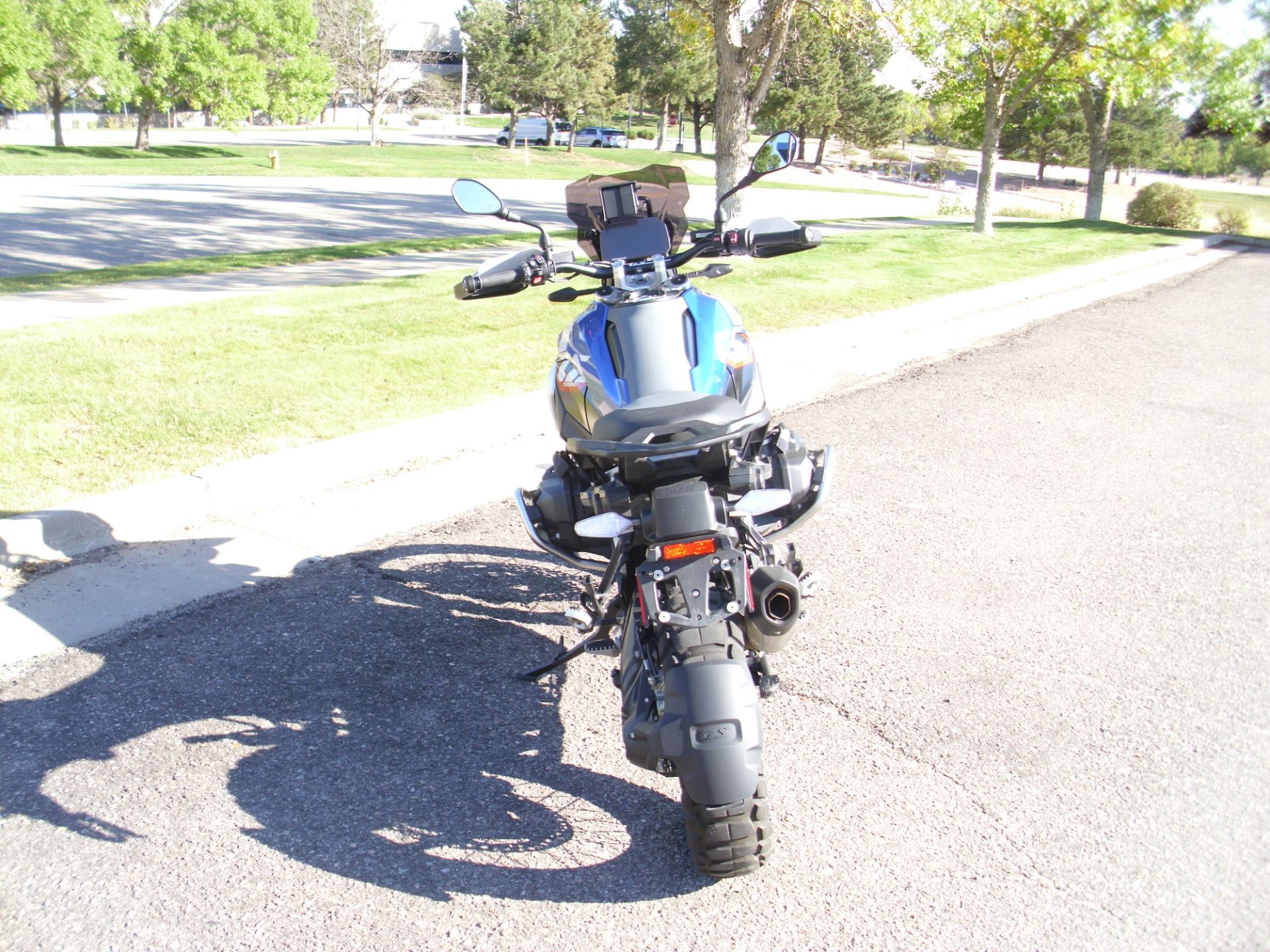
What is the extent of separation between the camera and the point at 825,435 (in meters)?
7.46

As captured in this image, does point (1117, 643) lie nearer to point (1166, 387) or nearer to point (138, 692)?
point (138, 692)

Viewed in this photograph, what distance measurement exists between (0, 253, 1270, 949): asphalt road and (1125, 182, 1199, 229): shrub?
2718 cm

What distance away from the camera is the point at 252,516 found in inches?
220

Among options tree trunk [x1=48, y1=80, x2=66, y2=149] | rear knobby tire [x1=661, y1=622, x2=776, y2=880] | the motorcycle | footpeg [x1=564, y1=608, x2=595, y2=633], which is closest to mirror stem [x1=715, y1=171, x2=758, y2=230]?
the motorcycle

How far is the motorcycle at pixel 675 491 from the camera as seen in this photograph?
2787mm

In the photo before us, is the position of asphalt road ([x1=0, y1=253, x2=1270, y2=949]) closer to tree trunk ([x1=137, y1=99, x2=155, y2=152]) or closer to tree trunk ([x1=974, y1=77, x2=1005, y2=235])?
tree trunk ([x1=974, y1=77, x2=1005, y2=235])

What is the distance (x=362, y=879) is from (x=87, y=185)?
24.7m

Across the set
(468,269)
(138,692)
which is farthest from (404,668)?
(468,269)

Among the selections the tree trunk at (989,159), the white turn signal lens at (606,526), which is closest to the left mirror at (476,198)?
the white turn signal lens at (606,526)

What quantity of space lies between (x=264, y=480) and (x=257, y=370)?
2090mm

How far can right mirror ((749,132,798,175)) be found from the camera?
13.1ft

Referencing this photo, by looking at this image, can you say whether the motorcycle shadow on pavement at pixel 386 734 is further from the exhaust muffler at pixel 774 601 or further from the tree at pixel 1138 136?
the tree at pixel 1138 136

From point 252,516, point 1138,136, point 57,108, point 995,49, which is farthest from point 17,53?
point 1138,136

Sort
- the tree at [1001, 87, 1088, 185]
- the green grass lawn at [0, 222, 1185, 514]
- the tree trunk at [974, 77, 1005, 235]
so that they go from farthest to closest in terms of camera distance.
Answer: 1. the tree at [1001, 87, 1088, 185]
2. the tree trunk at [974, 77, 1005, 235]
3. the green grass lawn at [0, 222, 1185, 514]
